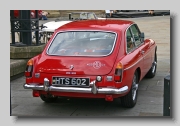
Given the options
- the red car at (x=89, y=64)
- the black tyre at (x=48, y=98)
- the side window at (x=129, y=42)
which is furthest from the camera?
the black tyre at (x=48, y=98)

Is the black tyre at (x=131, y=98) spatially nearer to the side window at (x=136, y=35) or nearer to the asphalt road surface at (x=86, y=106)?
the asphalt road surface at (x=86, y=106)

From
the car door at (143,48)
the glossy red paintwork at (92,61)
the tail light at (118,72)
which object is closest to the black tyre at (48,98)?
the glossy red paintwork at (92,61)

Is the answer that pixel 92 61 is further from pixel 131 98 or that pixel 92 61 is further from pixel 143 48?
pixel 143 48

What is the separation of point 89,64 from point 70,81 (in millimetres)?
430

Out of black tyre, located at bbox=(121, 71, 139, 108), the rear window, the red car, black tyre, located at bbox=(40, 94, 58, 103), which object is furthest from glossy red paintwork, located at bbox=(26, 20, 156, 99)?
black tyre, located at bbox=(40, 94, 58, 103)

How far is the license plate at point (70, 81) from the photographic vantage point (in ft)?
17.9

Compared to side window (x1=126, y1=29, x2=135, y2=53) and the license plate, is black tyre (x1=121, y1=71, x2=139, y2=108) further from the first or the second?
the license plate

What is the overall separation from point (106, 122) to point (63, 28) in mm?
2058

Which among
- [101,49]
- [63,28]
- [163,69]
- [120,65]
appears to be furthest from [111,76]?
[163,69]

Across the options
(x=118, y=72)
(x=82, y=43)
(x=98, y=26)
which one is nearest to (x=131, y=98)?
(x=118, y=72)

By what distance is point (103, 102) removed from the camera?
6.54m

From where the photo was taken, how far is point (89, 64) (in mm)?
5570

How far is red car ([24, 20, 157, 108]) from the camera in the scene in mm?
5440

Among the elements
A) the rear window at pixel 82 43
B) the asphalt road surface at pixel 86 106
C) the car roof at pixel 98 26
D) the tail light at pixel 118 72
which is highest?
the car roof at pixel 98 26
